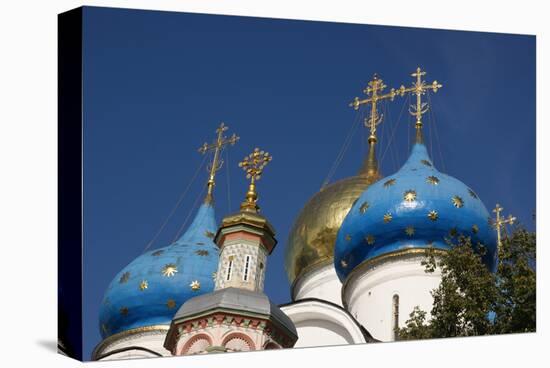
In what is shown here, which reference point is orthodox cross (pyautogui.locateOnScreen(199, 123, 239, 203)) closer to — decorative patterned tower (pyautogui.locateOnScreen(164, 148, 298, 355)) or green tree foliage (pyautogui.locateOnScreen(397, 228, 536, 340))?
decorative patterned tower (pyautogui.locateOnScreen(164, 148, 298, 355))

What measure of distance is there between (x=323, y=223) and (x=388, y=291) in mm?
2158

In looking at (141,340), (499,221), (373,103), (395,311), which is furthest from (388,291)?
(141,340)

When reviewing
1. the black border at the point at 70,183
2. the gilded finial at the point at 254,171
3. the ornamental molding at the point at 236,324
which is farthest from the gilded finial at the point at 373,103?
the black border at the point at 70,183

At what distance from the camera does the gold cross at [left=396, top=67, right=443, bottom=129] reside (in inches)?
528

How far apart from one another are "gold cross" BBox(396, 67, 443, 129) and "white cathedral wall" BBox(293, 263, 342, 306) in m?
2.87

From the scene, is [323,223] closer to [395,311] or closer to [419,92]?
[395,311]

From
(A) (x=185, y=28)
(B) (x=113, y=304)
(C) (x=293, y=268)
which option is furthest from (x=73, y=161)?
(C) (x=293, y=268)

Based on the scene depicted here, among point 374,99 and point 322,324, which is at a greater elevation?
point 374,99

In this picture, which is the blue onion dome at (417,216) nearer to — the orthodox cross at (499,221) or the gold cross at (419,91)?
the orthodox cross at (499,221)

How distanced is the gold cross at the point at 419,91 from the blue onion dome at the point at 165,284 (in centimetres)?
240

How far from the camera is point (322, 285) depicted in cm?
1639

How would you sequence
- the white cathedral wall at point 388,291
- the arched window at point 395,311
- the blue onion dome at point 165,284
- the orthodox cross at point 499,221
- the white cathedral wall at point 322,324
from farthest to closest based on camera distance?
the blue onion dome at point 165,284
the white cathedral wall at point 388,291
the arched window at point 395,311
the white cathedral wall at point 322,324
the orthodox cross at point 499,221

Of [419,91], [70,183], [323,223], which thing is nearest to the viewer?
[70,183]

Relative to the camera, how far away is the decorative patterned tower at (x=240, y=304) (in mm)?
11953
